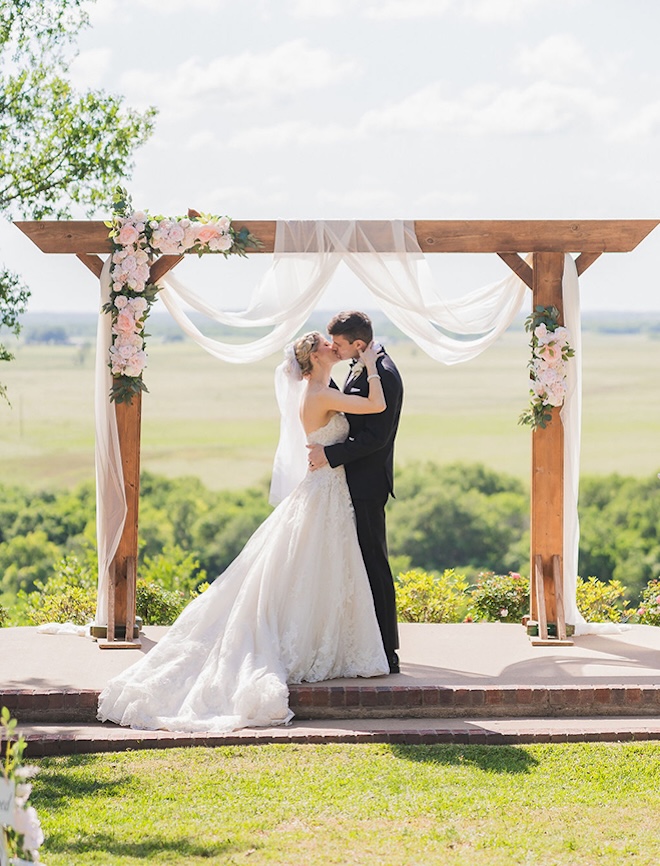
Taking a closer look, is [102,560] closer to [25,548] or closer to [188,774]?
[188,774]

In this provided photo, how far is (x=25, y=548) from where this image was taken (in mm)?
27781

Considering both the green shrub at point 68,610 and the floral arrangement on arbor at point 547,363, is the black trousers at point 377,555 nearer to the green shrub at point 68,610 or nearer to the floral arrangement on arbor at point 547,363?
the floral arrangement on arbor at point 547,363

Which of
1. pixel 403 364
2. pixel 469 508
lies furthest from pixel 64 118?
pixel 403 364

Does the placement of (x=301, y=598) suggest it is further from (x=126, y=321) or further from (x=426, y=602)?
(x=426, y=602)

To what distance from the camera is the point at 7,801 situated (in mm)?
3186

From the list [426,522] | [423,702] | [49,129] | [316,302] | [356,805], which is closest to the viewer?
[356,805]

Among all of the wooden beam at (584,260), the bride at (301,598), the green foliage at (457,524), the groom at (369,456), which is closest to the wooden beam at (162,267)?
the bride at (301,598)

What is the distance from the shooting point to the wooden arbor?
7438mm

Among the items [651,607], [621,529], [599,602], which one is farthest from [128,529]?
[621,529]

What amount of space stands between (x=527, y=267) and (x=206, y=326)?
27.4m

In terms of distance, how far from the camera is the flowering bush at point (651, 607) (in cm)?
865

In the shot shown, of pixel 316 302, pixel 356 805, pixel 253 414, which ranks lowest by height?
pixel 356 805

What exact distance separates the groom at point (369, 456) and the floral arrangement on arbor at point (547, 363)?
1.30 metres

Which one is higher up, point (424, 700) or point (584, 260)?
point (584, 260)
